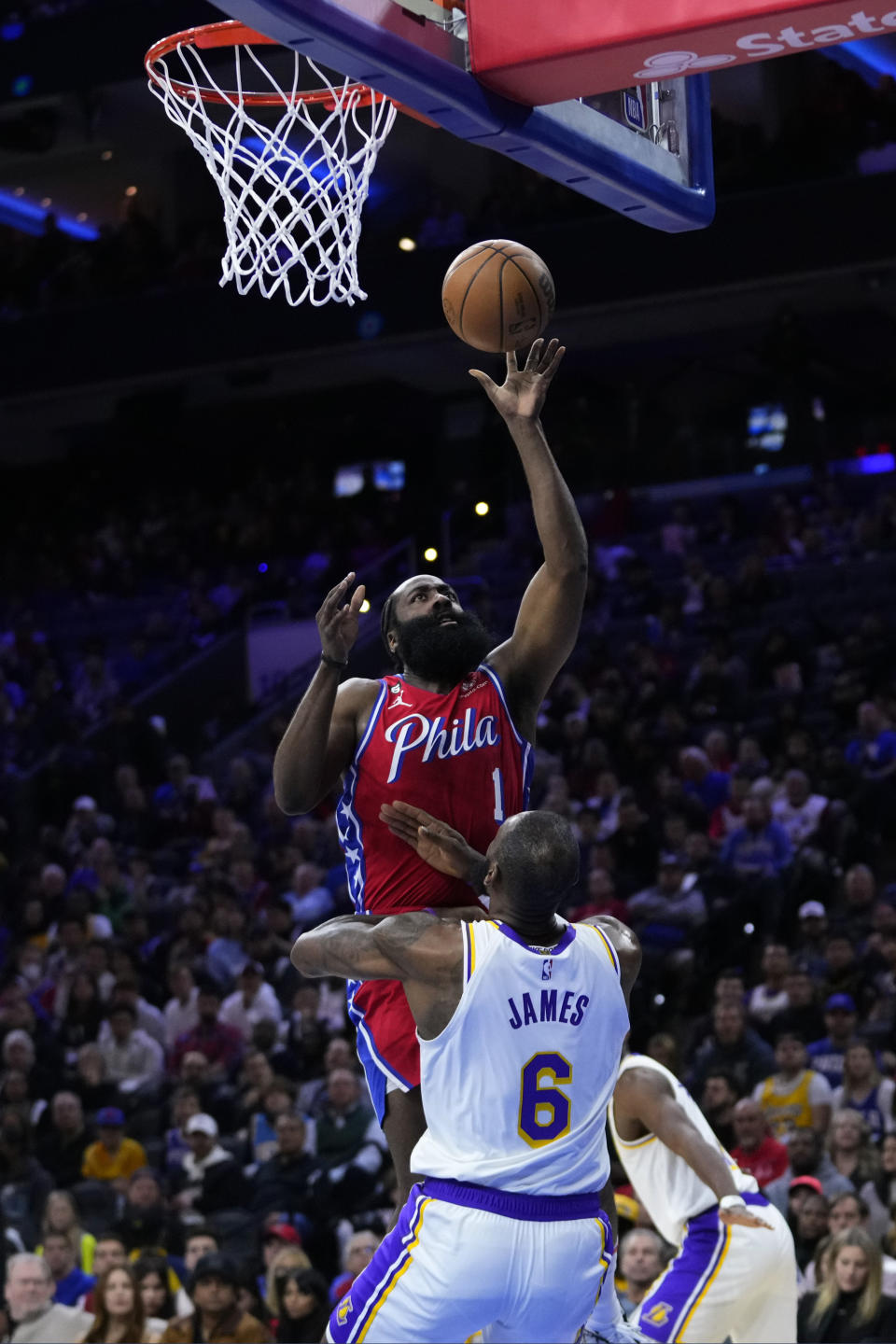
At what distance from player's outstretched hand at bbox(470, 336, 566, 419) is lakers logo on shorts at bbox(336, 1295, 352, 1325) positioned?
85.6 inches

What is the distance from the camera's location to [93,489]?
21016 mm

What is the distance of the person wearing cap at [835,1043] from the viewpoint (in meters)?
9.14

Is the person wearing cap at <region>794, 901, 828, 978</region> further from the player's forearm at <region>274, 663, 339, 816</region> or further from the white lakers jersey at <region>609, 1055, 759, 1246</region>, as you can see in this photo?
the player's forearm at <region>274, 663, 339, 816</region>

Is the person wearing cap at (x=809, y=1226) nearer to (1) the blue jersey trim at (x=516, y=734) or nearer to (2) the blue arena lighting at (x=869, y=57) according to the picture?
(1) the blue jersey trim at (x=516, y=734)

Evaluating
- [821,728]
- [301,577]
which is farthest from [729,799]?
[301,577]

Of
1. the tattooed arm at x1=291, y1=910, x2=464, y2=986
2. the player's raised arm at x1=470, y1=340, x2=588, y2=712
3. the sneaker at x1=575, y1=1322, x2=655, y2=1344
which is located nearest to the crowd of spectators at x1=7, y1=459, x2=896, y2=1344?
the sneaker at x1=575, y1=1322, x2=655, y2=1344

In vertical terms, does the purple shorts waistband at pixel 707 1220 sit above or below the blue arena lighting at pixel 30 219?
below

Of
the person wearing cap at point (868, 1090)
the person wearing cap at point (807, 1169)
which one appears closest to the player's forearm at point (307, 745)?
the person wearing cap at point (807, 1169)

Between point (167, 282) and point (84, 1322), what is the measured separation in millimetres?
12334

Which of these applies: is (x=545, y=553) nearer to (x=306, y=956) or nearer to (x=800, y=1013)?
(x=306, y=956)

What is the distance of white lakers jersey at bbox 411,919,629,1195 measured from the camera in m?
3.97

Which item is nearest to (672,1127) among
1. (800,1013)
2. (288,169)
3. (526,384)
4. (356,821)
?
(356,821)

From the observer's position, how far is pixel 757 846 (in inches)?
445

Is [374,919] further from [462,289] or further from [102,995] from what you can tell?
[102,995]
